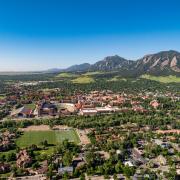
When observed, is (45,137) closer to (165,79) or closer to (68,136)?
(68,136)

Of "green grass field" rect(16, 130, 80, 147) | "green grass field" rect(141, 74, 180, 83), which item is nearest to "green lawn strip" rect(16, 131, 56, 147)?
"green grass field" rect(16, 130, 80, 147)

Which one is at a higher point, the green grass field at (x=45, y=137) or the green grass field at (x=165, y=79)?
the green grass field at (x=165, y=79)

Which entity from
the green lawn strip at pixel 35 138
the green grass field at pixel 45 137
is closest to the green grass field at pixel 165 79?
the green grass field at pixel 45 137

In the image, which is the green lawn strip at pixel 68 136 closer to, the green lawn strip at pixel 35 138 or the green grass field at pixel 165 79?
the green lawn strip at pixel 35 138

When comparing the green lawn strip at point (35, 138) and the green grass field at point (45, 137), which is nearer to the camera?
the green lawn strip at point (35, 138)

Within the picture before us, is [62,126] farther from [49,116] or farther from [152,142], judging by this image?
[152,142]

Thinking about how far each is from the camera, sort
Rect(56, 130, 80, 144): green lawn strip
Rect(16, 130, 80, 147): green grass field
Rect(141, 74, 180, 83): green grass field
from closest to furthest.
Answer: Rect(16, 130, 80, 147): green grass field
Rect(56, 130, 80, 144): green lawn strip
Rect(141, 74, 180, 83): green grass field

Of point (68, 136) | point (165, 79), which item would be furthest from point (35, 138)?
point (165, 79)

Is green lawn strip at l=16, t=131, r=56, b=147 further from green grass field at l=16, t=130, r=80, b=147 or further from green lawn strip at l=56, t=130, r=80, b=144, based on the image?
green lawn strip at l=56, t=130, r=80, b=144

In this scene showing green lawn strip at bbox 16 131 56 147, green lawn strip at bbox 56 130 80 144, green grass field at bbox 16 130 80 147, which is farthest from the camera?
green lawn strip at bbox 56 130 80 144

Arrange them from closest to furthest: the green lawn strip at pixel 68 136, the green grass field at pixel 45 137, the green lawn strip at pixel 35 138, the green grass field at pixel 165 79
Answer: the green lawn strip at pixel 35 138 < the green grass field at pixel 45 137 < the green lawn strip at pixel 68 136 < the green grass field at pixel 165 79
